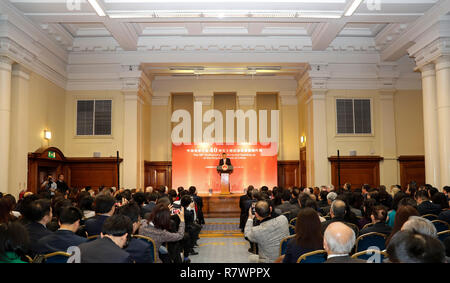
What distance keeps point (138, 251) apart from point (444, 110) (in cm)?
871

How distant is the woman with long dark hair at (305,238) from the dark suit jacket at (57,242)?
1750 millimetres

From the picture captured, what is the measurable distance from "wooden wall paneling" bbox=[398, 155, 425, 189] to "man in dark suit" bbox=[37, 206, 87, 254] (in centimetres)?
1171

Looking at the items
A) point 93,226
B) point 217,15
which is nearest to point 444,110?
point 217,15

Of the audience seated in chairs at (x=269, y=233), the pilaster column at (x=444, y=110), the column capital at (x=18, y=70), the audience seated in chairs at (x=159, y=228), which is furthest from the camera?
the column capital at (x=18, y=70)

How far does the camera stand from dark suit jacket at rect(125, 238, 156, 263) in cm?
313

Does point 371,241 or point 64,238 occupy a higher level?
point 64,238

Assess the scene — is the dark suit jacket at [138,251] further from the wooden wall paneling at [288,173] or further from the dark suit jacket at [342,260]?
the wooden wall paneling at [288,173]

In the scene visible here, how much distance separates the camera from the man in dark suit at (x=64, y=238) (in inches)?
115

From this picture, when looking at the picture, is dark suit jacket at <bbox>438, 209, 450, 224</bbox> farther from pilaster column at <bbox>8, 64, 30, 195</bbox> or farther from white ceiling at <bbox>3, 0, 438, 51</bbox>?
pilaster column at <bbox>8, 64, 30, 195</bbox>

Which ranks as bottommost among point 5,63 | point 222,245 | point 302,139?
point 222,245

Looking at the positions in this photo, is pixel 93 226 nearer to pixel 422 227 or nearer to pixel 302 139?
pixel 422 227

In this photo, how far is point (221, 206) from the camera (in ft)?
38.3

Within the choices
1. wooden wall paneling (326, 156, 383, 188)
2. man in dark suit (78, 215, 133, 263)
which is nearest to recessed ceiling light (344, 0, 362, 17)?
wooden wall paneling (326, 156, 383, 188)

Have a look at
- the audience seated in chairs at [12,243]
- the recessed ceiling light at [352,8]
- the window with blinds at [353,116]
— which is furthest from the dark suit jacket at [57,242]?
the window with blinds at [353,116]
